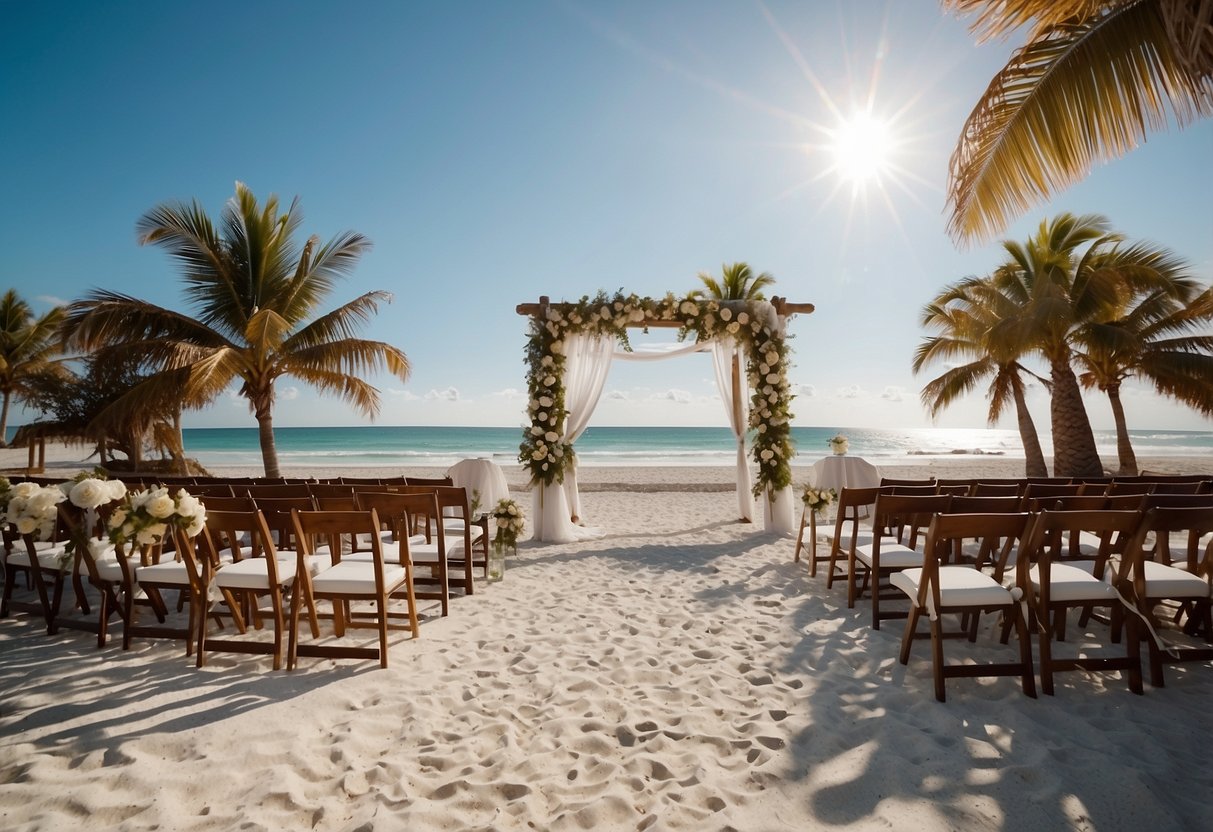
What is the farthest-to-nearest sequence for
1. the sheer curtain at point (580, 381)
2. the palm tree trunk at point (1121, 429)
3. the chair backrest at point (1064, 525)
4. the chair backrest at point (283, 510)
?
the palm tree trunk at point (1121, 429), the sheer curtain at point (580, 381), the chair backrest at point (283, 510), the chair backrest at point (1064, 525)

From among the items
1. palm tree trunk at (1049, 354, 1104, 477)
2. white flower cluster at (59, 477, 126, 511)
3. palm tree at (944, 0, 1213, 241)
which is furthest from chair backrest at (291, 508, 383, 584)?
palm tree trunk at (1049, 354, 1104, 477)

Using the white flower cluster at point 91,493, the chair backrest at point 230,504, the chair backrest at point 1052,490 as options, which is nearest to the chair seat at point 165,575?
the chair backrest at point 230,504

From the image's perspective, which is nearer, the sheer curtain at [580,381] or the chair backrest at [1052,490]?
the chair backrest at [1052,490]

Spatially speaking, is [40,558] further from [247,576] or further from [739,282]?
[739,282]

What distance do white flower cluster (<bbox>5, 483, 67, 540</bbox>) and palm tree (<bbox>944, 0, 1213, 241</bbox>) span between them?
6.58 meters

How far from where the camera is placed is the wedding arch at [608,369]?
6973 millimetres

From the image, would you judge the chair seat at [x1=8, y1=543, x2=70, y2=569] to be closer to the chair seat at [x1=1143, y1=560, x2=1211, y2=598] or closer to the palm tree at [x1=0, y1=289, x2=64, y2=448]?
the chair seat at [x1=1143, y1=560, x2=1211, y2=598]

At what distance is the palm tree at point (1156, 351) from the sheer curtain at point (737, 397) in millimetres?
6451

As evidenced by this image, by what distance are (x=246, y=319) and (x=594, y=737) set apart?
32.6 ft

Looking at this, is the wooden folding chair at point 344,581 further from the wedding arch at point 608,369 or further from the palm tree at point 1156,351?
the palm tree at point 1156,351

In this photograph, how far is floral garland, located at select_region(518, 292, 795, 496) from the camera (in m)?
7.02

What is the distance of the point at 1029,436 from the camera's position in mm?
10820

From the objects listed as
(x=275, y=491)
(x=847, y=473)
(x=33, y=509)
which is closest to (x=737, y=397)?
(x=847, y=473)

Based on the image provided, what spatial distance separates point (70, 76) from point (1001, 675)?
40.1ft
